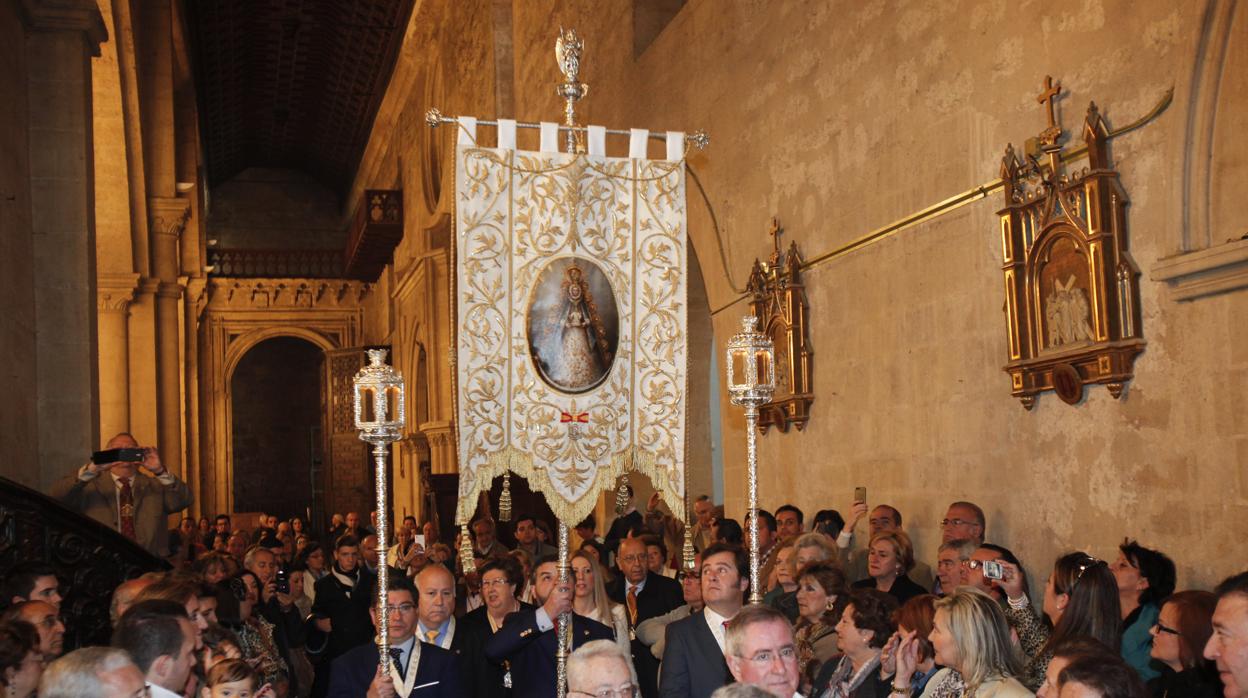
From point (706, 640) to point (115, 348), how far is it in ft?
43.6

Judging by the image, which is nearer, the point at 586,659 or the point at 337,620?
the point at 586,659

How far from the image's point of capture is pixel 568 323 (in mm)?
5977

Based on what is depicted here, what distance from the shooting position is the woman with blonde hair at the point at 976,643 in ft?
14.5

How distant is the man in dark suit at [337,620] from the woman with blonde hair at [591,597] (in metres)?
2.21

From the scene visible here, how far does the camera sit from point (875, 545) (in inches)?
284

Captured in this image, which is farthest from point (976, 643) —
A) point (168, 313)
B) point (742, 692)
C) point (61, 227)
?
point (168, 313)

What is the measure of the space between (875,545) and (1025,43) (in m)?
2.78

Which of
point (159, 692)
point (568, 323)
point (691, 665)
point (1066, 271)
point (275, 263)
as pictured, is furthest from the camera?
point (275, 263)

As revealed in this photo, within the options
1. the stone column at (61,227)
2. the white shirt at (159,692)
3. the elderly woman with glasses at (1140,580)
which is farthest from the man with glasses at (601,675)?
the stone column at (61,227)

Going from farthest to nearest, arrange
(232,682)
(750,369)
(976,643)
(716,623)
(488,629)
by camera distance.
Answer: (488,629) → (750,369) → (716,623) → (232,682) → (976,643)

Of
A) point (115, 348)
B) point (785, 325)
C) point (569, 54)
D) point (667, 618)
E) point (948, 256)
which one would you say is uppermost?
point (569, 54)

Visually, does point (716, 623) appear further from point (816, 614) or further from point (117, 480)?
point (117, 480)

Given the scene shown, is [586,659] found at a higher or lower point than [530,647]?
higher

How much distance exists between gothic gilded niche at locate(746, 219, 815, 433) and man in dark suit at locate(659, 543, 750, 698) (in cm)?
506
